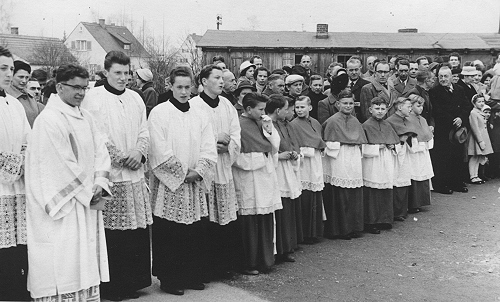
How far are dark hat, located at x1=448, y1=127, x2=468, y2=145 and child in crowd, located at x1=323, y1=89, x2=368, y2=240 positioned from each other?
334cm

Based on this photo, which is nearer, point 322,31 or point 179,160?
point 179,160

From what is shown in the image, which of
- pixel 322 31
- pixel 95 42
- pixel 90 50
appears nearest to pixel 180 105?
pixel 322 31

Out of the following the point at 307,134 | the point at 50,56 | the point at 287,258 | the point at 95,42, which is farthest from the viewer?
the point at 95,42

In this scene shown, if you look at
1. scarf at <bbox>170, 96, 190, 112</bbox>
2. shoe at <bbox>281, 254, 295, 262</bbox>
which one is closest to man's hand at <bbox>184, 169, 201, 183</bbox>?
scarf at <bbox>170, 96, 190, 112</bbox>

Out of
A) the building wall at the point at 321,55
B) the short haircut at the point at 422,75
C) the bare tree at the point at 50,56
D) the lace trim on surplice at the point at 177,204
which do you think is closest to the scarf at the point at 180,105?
the lace trim on surplice at the point at 177,204

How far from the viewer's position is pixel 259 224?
20.8ft

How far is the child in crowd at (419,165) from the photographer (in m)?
9.13

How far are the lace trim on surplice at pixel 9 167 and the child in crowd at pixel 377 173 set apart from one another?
4999 millimetres

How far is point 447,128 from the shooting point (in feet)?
34.4

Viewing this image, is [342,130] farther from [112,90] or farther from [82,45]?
[82,45]

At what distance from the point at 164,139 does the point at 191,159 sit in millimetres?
338

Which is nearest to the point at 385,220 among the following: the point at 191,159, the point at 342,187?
the point at 342,187

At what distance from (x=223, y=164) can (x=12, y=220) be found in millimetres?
2209

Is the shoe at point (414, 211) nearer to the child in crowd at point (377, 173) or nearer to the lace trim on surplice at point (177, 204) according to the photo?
the child in crowd at point (377, 173)
